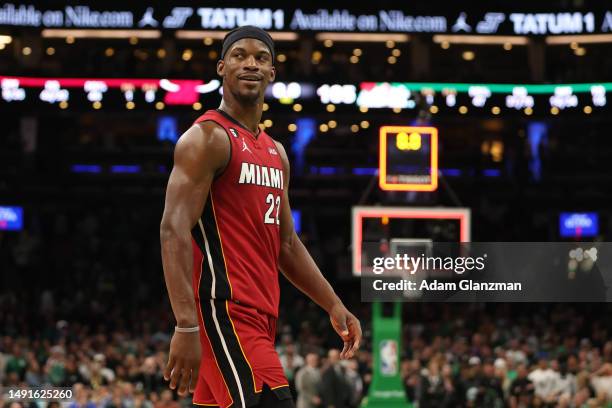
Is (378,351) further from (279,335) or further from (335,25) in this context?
(335,25)

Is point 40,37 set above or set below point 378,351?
above

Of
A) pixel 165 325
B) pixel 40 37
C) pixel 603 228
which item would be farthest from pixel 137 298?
pixel 603 228

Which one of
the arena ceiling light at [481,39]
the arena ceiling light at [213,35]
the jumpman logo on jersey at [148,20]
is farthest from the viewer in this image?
the arena ceiling light at [481,39]

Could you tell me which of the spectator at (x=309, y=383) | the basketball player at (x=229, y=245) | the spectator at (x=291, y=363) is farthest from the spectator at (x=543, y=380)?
the basketball player at (x=229, y=245)

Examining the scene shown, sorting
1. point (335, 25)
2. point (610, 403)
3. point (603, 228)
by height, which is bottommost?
point (610, 403)

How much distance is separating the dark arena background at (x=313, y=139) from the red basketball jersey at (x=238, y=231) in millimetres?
16544

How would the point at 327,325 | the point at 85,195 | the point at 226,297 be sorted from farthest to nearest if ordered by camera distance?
1. the point at 85,195
2. the point at 327,325
3. the point at 226,297

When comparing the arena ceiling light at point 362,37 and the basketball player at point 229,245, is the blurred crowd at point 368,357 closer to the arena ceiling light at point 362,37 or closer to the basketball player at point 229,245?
the arena ceiling light at point 362,37

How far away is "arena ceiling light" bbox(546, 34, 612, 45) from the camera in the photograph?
97.9 feet

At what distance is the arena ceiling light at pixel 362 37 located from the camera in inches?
1178

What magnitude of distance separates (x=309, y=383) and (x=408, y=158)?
15.0 ft

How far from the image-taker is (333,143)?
98.9ft

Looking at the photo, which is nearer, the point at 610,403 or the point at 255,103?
the point at 255,103

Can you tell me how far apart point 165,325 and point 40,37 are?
34.5 ft
